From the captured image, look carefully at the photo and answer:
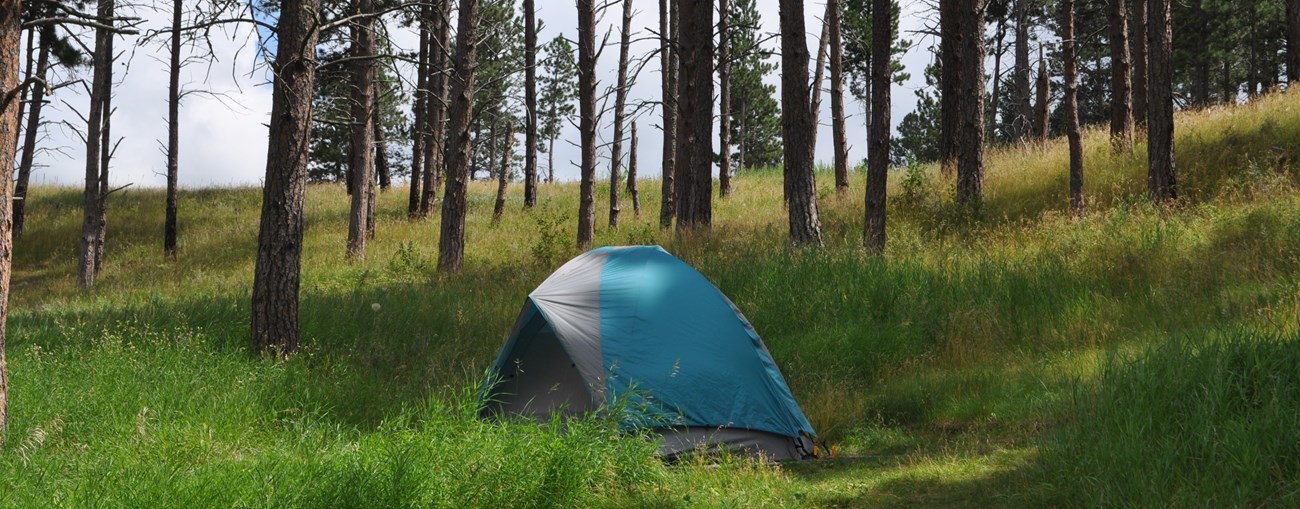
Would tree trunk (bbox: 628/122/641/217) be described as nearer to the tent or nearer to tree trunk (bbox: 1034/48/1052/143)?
tree trunk (bbox: 1034/48/1052/143)

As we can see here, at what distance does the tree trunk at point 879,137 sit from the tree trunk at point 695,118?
9.99 ft

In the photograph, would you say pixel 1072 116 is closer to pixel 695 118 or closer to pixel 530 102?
pixel 695 118

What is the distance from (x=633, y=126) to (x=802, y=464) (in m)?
21.3

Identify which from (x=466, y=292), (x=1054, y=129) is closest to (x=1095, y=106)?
(x=1054, y=129)

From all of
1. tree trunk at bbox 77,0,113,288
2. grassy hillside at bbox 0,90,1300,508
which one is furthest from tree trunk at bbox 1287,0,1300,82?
tree trunk at bbox 77,0,113,288

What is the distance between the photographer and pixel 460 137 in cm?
1395

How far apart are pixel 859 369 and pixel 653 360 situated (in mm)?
2594

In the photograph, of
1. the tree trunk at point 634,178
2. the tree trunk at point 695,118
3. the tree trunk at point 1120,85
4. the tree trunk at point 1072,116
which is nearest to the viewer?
the tree trunk at point 1072,116

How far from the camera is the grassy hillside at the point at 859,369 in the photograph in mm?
4895

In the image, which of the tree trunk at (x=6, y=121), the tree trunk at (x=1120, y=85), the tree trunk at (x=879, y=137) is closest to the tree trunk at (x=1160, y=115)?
the tree trunk at (x=1120, y=85)

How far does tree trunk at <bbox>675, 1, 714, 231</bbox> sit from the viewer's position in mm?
14570

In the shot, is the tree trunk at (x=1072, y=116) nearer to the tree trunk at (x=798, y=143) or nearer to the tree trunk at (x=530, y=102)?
the tree trunk at (x=798, y=143)

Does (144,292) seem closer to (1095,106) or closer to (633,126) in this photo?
(633,126)

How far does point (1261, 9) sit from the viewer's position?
30.0m
